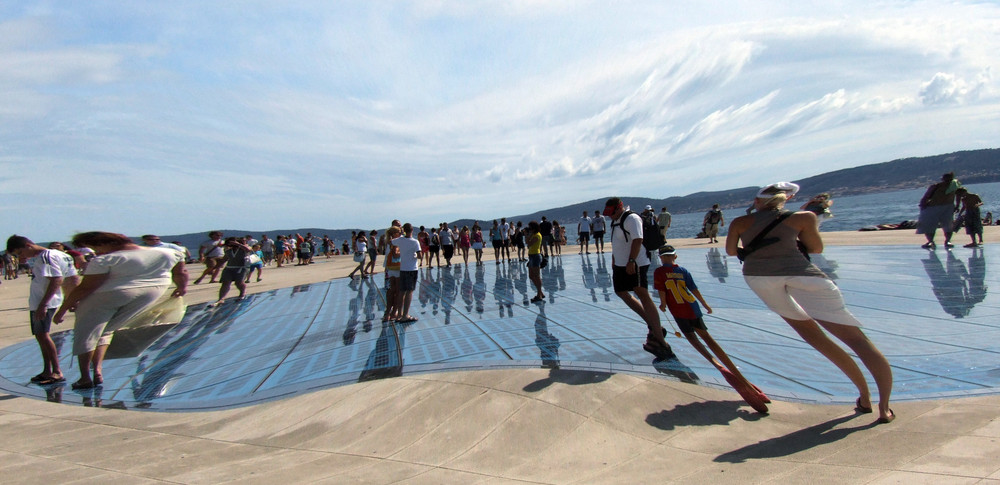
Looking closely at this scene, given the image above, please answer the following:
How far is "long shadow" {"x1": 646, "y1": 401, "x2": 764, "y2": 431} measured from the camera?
354 cm

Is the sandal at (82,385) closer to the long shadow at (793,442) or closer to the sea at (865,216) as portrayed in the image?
the long shadow at (793,442)

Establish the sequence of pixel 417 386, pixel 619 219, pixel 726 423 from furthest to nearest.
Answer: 1. pixel 619 219
2. pixel 417 386
3. pixel 726 423

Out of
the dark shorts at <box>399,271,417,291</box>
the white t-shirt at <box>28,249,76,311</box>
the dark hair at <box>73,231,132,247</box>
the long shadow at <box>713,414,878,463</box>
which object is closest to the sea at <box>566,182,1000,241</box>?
the long shadow at <box>713,414,878,463</box>

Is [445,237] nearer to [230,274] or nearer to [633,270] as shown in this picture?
[230,274]

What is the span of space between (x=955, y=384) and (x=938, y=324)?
6.97 ft

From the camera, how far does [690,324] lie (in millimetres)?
4246

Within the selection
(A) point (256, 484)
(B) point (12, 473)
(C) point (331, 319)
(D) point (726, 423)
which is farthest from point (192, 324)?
(D) point (726, 423)

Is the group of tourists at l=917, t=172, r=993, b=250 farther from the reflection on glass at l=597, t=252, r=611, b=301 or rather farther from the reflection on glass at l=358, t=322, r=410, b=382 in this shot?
the reflection on glass at l=358, t=322, r=410, b=382

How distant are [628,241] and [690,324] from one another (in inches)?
49.4

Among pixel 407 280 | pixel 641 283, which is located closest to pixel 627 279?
pixel 641 283

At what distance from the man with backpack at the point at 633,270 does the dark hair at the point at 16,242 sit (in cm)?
639

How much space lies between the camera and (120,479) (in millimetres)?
3080

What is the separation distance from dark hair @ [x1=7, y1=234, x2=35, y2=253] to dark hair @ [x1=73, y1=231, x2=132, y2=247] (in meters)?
1.02

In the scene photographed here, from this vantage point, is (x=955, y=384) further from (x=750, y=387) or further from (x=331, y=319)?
(x=331, y=319)
